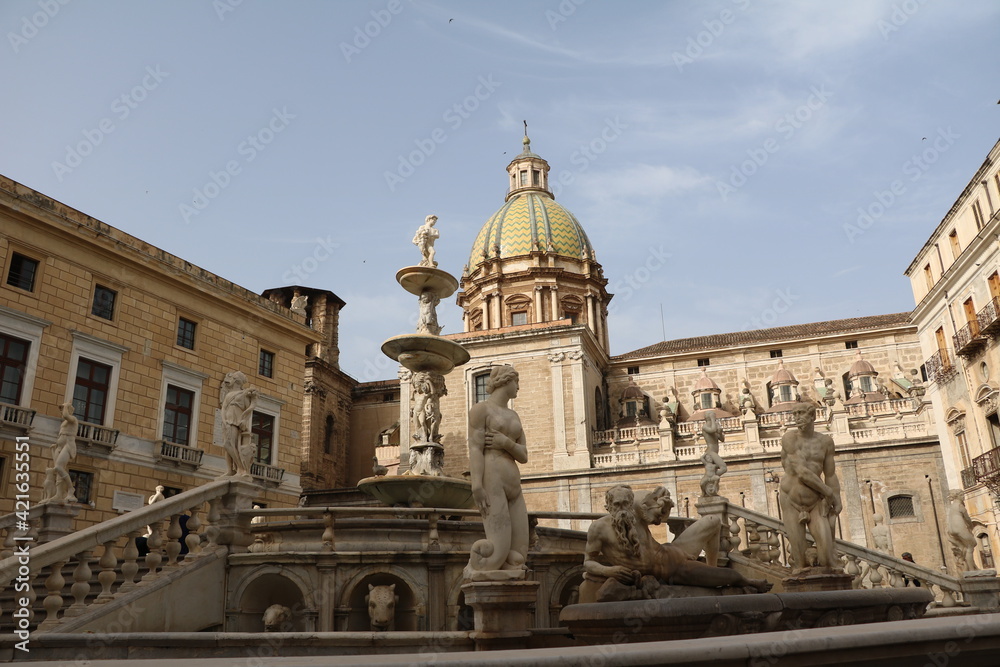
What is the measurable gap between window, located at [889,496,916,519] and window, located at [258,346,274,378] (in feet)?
85.2

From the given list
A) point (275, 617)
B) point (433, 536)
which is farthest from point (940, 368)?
point (275, 617)

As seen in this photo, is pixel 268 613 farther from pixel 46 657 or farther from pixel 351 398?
pixel 351 398

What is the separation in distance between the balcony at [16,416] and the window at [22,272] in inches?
128

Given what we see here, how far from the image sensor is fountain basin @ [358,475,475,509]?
1248cm

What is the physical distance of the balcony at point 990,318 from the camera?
2325 centimetres

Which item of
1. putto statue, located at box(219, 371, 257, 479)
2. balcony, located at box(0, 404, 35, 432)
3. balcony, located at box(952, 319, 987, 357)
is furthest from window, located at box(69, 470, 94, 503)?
balcony, located at box(952, 319, 987, 357)

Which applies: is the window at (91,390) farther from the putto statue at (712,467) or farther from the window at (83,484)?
the putto statue at (712,467)

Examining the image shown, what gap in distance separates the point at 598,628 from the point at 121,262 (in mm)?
21141

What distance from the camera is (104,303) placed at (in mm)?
21781

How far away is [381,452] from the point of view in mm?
41406

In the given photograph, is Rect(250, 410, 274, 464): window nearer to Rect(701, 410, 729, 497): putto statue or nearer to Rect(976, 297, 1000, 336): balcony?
Rect(701, 410, 729, 497): putto statue

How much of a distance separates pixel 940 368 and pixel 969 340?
12.0ft

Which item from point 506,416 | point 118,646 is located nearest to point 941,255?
point 506,416

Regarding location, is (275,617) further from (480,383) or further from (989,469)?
(480,383)
